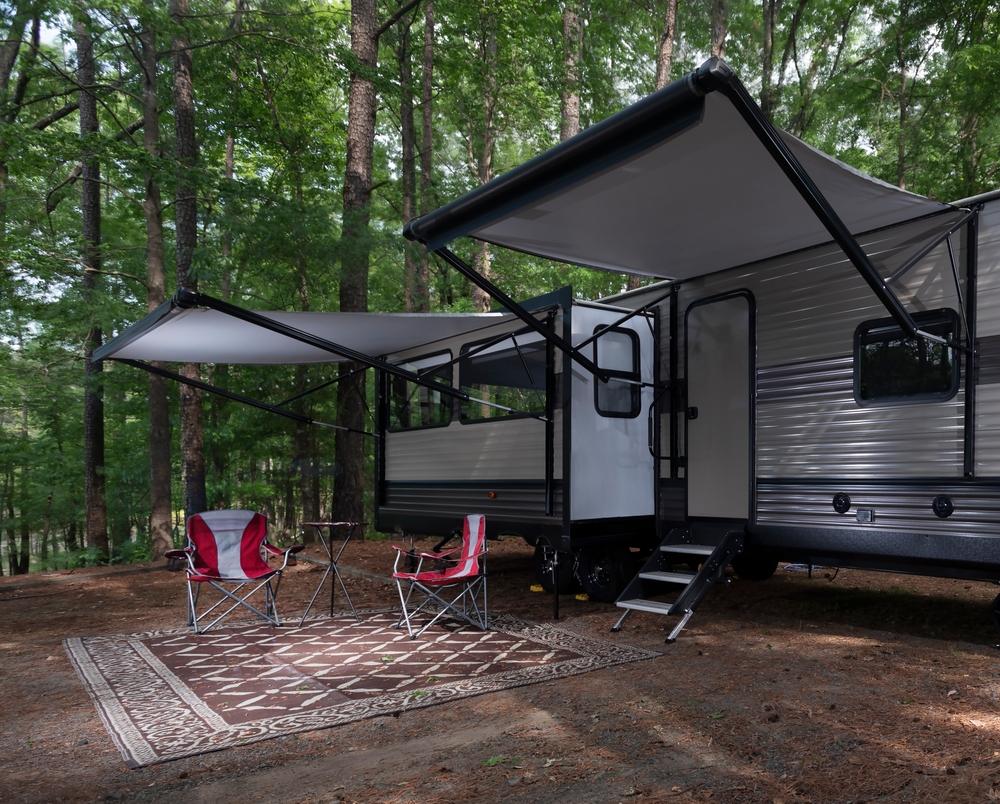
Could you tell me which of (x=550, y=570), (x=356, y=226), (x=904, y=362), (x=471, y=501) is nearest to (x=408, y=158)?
(x=356, y=226)

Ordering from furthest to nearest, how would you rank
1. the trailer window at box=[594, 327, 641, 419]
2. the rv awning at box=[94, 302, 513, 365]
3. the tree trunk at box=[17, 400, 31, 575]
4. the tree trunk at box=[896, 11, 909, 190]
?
the tree trunk at box=[17, 400, 31, 575], the tree trunk at box=[896, 11, 909, 190], the trailer window at box=[594, 327, 641, 419], the rv awning at box=[94, 302, 513, 365]

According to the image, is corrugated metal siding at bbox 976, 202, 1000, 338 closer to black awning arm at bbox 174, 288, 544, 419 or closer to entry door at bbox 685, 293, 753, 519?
Result: entry door at bbox 685, 293, 753, 519

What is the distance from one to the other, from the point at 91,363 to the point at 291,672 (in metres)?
8.32

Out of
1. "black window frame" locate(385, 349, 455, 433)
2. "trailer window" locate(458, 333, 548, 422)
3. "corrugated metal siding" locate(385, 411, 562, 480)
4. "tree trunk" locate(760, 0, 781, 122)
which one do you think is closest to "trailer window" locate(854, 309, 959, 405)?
"corrugated metal siding" locate(385, 411, 562, 480)

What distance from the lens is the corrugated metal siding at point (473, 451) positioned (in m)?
5.57

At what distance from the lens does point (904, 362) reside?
4.21m

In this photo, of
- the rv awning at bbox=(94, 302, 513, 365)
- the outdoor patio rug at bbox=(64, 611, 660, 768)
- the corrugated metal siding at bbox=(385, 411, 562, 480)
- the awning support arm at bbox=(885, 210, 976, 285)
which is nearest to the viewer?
the outdoor patio rug at bbox=(64, 611, 660, 768)

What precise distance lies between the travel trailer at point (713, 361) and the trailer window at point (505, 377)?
1.0 inches

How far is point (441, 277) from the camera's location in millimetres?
16641

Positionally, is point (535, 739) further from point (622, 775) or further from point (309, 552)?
point (309, 552)

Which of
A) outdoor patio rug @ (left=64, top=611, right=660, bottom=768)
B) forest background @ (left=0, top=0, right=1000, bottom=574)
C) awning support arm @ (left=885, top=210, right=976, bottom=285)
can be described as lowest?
outdoor patio rug @ (left=64, top=611, right=660, bottom=768)

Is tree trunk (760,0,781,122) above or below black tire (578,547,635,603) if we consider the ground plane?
above

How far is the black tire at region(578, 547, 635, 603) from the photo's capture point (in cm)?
570

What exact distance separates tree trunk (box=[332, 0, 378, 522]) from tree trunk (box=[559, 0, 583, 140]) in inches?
117
